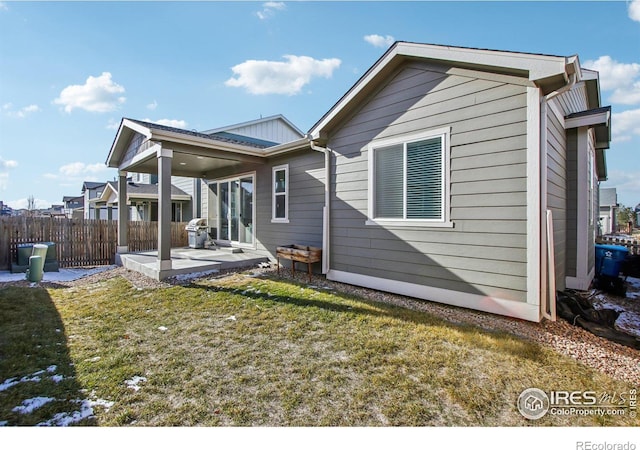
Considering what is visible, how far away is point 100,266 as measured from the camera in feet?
29.6

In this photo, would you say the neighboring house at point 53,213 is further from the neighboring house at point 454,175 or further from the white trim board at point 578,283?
the white trim board at point 578,283

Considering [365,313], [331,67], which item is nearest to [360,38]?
[331,67]

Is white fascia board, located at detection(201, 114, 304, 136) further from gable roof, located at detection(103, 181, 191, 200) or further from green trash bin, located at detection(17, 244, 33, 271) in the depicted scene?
green trash bin, located at detection(17, 244, 33, 271)

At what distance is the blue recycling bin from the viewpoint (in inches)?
221

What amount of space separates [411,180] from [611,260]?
456 centimetres

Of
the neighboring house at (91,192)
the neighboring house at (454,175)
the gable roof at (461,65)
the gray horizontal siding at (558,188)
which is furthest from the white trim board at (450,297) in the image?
the neighboring house at (91,192)

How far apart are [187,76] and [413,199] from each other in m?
7.04

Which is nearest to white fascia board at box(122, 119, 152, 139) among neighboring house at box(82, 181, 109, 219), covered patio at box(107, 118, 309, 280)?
covered patio at box(107, 118, 309, 280)

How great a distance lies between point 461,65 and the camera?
430 cm

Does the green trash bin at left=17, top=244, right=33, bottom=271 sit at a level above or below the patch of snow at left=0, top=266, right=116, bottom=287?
above

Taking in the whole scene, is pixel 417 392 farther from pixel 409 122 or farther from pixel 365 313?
pixel 409 122

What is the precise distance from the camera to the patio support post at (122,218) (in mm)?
9445

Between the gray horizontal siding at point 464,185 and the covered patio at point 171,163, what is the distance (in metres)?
2.61

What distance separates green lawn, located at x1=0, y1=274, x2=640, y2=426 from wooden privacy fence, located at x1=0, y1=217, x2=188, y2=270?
4894mm
